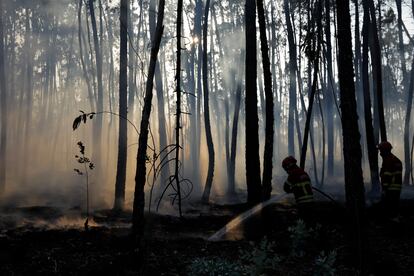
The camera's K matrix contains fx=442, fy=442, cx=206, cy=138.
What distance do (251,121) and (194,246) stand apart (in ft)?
16.9

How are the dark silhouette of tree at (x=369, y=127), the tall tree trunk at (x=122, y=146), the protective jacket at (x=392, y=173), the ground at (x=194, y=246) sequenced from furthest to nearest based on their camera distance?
the dark silhouette of tree at (x=369, y=127) < the tall tree trunk at (x=122, y=146) < the protective jacket at (x=392, y=173) < the ground at (x=194, y=246)

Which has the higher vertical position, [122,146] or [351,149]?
[122,146]

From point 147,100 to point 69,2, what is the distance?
30.0 meters

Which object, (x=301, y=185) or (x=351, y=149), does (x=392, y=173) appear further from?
(x=351, y=149)

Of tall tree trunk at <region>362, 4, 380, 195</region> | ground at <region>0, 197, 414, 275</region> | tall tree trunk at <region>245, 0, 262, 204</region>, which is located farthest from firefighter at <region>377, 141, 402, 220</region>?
tall tree trunk at <region>362, 4, 380, 195</region>

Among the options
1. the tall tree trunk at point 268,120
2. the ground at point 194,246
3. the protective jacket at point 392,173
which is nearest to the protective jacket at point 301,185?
the ground at point 194,246

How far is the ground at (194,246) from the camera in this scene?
6.37 meters

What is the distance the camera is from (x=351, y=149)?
21.4 ft

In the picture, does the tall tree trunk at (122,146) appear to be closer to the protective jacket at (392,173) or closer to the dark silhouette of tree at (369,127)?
the dark silhouette of tree at (369,127)

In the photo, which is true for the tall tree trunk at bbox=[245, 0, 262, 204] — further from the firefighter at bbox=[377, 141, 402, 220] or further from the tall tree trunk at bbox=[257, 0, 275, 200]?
the firefighter at bbox=[377, 141, 402, 220]

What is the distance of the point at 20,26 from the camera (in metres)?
34.9

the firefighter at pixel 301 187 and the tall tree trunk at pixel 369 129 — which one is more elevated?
the tall tree trunk at pixel 369 129

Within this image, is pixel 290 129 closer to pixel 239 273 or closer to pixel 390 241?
pixel 390 241

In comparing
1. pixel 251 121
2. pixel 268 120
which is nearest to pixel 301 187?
pixel 268 120
